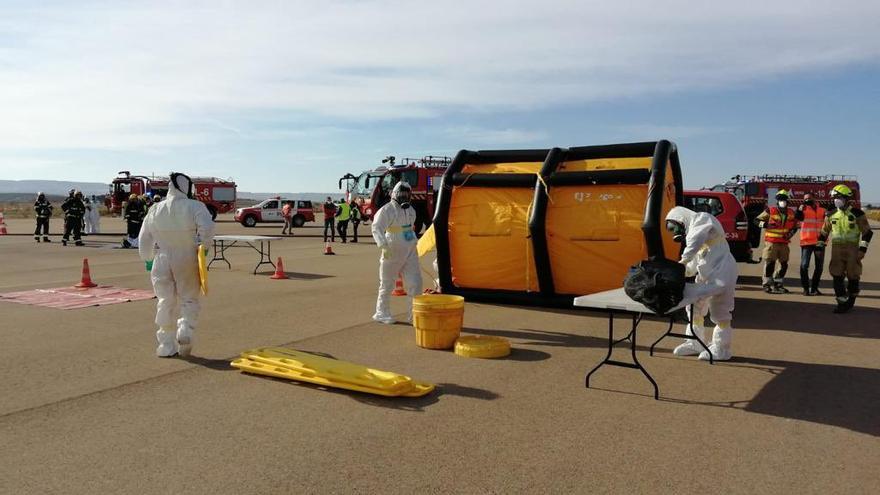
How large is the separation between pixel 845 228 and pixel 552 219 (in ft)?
15.0

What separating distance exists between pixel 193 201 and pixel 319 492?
4.31 m

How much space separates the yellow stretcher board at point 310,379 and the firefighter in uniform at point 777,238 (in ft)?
29.7

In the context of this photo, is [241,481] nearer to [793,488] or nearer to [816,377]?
[793,488]

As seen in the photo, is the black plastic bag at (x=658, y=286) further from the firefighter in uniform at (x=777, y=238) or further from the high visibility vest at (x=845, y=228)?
the firefighter in uniform at (x=777, y=238)

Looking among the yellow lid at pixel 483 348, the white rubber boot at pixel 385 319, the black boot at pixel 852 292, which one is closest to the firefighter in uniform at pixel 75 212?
the white rubber boot at pixel 385 319

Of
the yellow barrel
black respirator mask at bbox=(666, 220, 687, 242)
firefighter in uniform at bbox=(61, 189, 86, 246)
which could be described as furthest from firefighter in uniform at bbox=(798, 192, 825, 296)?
firefighter in uniform at bbox=(61, 189, 86, 246)

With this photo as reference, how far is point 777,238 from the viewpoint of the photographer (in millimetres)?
12094

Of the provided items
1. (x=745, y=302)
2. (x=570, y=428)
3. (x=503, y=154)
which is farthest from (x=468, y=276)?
(x=570, y=428)

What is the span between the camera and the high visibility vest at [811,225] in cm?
1162

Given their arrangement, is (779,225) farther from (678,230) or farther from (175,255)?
(175,255)

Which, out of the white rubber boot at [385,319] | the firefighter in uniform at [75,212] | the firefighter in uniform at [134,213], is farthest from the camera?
the firefighter in uniform at [75,212]

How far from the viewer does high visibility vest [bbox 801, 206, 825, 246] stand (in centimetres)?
1162

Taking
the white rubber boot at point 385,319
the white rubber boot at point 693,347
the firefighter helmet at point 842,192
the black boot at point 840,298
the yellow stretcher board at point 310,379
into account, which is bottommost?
the yellow stretcher board at point 310,379

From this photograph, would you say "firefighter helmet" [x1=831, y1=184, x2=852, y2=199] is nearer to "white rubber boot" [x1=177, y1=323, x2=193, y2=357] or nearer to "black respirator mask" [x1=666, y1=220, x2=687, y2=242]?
"black respirator mask" [x1=666, y1=220, x2=687, y2=242]
